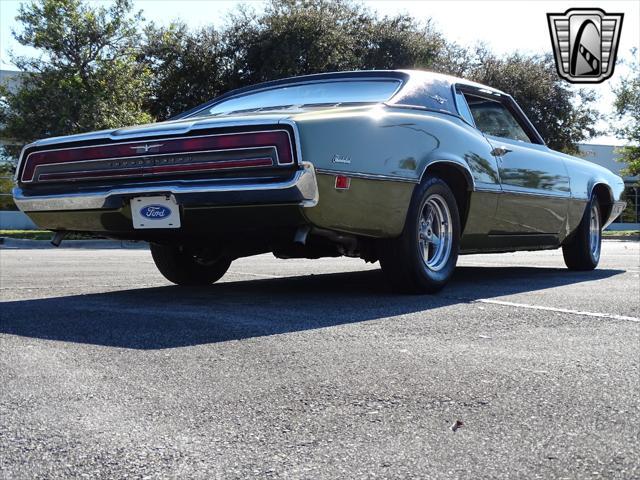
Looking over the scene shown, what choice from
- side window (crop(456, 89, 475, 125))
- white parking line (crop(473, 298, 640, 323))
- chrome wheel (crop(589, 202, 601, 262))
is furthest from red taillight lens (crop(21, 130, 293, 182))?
chrome wheel (crop(589, 202, 601, 262))

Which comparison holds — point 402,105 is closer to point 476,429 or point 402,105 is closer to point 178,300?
point 178,300

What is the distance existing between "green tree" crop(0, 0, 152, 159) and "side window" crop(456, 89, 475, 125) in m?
20.9

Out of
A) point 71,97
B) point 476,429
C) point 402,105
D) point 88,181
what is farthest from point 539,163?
point 71,97

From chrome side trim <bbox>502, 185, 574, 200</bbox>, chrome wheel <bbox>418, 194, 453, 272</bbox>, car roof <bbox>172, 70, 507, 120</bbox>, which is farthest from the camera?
chrome side trim <bbox>502, 185, 574, 200</bbox>

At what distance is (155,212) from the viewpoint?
4.88 metres

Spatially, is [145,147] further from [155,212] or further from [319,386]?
[319,386]

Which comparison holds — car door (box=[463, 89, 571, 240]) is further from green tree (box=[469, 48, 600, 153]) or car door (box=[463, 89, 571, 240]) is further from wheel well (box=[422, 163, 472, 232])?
green tree (box=[469, 48, 600, 153])

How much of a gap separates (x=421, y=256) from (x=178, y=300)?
1.53 m

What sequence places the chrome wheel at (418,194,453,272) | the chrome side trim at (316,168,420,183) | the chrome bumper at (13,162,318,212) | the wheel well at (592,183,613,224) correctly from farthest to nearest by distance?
the wheel well at (592,183,613,224)
the chrome wheel at (418,194,453,272)
the chrome side trim at (316,168,420,183)
the chrome bumper at (13,162,318,212)

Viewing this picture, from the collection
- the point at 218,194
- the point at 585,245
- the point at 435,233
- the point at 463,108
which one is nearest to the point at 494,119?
the point at 463,108

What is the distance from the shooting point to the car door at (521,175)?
20.9ft

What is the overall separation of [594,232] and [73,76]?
857 inches

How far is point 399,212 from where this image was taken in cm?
515

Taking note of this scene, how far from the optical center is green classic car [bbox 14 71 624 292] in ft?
15.3
